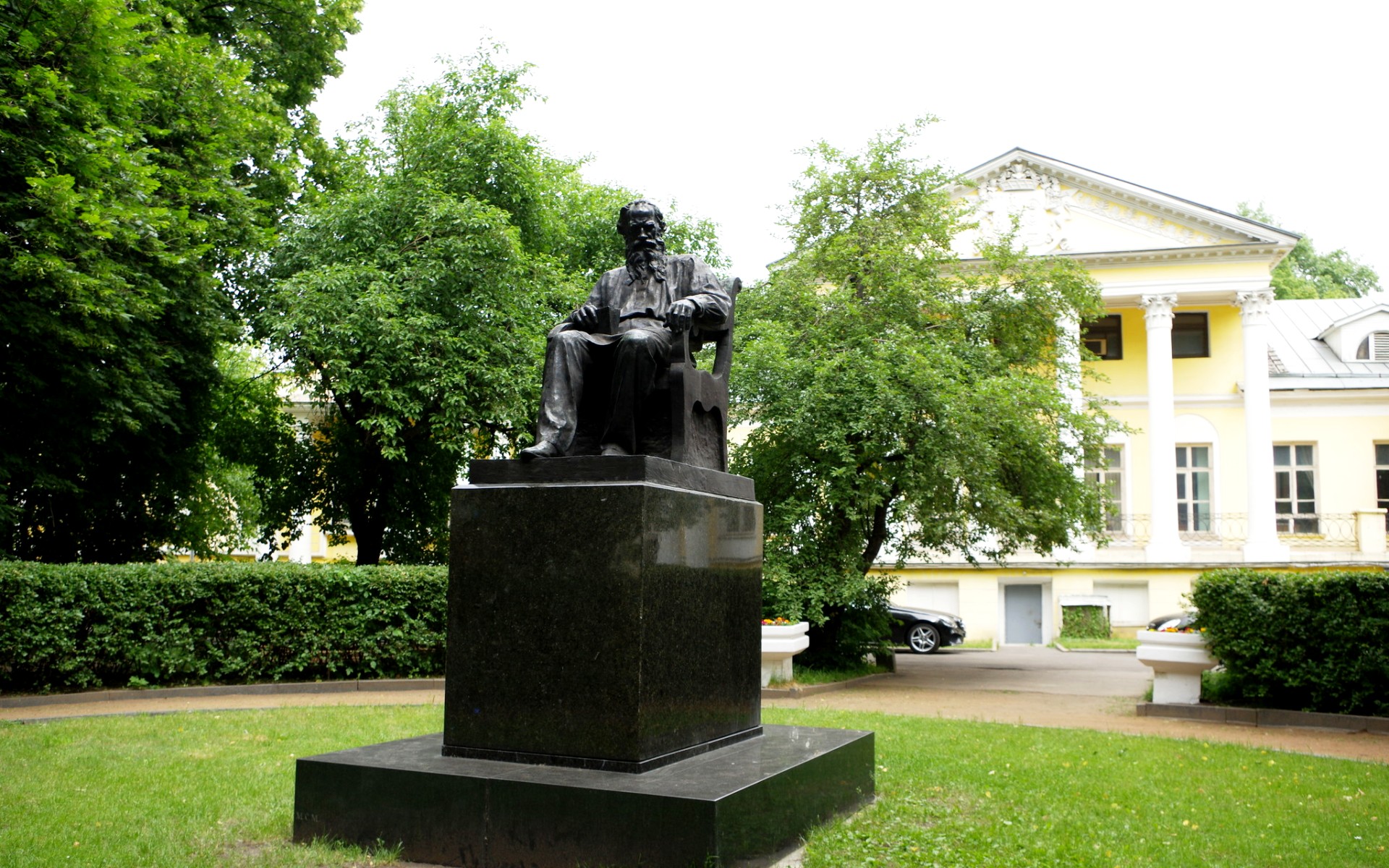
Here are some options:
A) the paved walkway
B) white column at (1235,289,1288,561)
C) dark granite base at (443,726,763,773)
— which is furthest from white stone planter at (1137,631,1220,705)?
white column at (1235,289,1288,561)

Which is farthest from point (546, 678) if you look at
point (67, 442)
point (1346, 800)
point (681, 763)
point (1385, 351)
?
point (1385, 351)

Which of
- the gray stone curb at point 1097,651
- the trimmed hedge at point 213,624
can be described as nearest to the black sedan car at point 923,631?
the gray stone curb at point 1097,651

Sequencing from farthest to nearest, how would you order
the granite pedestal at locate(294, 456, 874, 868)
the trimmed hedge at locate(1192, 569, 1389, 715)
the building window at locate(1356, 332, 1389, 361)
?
the building window at locate(1356, 332, 1389, 361) → the trimmed hedge at locate(1192, 569, 1389, 715) → the granite pedestal at locate(294, 456, 874, 868)

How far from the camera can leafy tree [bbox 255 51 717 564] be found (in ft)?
57.4

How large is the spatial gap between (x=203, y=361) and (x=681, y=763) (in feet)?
47.3

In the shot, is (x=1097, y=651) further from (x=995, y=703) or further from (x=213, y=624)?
(x=213, y=624)

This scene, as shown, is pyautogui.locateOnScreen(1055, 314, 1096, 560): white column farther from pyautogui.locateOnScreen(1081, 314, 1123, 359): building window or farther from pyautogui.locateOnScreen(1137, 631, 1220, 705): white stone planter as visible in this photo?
pyautogui.locateOnScreen(1081, 314, 1123, 359): building window

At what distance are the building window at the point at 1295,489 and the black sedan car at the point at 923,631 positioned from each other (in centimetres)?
1593

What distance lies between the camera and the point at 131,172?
12.9 m

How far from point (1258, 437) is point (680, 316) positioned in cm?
3247

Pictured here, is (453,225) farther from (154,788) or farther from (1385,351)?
(1385,351)

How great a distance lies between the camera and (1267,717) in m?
12.2

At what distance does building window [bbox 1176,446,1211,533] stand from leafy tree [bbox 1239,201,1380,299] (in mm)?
20227

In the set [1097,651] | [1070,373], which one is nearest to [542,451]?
[1070,373]
